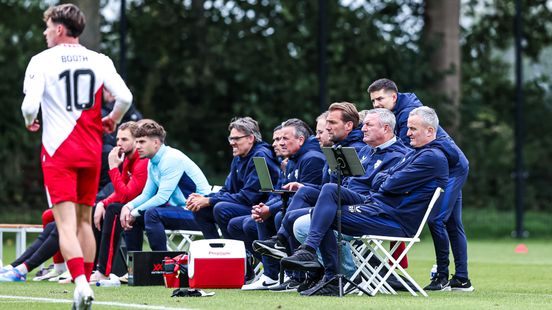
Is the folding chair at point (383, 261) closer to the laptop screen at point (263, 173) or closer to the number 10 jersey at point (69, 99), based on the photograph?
the laptop screen at point (263, 173)

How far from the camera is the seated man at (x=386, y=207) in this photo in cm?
800

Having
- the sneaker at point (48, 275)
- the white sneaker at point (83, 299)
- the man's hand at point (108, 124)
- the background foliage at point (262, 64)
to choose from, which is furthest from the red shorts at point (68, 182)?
the background foliage at point (262, 64)

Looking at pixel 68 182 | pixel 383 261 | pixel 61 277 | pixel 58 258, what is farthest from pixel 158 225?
pixel 68 182

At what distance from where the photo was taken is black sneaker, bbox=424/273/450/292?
915cm

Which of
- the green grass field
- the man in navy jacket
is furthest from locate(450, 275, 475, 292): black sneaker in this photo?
the green grass field

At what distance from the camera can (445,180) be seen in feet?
27.0

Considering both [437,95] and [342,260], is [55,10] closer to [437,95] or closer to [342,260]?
[342,260]

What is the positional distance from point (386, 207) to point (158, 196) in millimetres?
2604

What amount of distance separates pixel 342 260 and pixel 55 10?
2.90 m

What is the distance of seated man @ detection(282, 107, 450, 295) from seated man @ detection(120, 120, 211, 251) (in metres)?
2.27

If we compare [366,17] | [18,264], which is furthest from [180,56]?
[18,264]

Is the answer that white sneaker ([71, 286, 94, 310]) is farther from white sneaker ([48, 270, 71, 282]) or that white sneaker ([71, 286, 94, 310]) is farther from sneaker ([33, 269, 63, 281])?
sneaker ([33, 269, 63, 281])

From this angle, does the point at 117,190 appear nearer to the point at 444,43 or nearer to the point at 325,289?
the point at 325,289

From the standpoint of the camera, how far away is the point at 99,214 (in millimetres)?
10289
